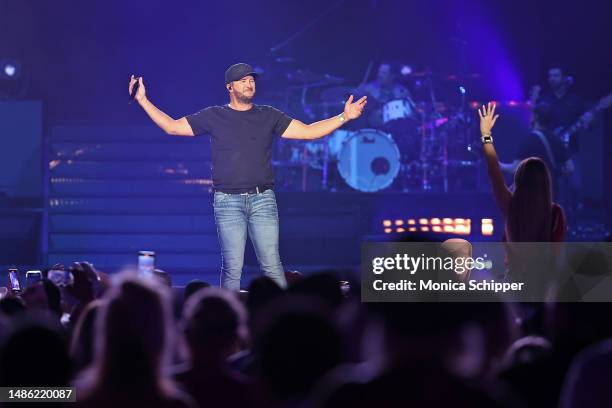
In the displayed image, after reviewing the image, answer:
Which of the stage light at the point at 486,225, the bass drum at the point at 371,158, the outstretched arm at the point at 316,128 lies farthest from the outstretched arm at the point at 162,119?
the bass drum at the point at 371,158

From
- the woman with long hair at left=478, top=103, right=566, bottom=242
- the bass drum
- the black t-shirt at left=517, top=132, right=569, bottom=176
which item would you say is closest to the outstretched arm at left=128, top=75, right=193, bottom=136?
the woman with long hair at left=478, top=103, right=566, bottom=242

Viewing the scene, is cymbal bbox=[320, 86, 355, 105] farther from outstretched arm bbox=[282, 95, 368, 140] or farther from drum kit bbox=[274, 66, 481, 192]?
outstretched arm bbox=[282, 95, 368, 140]

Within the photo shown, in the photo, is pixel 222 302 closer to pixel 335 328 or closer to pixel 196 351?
pixel 196 351

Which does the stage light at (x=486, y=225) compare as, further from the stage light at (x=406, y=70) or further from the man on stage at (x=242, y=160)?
the man on stage at (x=242, y=160)

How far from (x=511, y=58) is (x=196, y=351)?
1429 cm

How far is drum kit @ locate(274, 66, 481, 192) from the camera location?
53.1 ft

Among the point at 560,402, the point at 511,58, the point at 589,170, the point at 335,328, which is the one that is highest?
the point at 511,58

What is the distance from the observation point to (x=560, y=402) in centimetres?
386

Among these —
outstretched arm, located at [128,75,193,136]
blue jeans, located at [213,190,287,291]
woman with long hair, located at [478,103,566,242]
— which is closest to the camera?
woman with long hair, located at [478,103,566,242]

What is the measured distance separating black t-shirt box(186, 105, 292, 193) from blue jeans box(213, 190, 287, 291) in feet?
0.38

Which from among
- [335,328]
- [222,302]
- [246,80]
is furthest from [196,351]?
[246,80]

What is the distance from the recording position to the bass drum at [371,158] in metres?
15.7

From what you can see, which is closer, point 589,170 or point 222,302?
point 222,302

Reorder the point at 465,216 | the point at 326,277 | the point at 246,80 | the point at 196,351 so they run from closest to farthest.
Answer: the point at 196,351 < the point at 326,277 < the point at 246,80 < the point at 465,216
